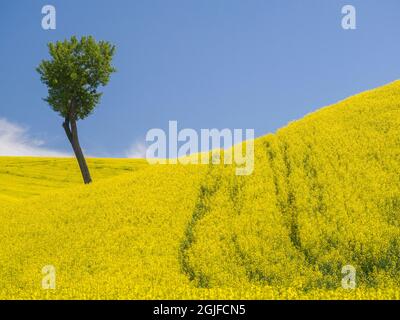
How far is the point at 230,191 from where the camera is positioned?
1139 inches

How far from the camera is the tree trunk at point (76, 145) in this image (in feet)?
143

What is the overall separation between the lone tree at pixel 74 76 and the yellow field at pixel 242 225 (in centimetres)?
1038

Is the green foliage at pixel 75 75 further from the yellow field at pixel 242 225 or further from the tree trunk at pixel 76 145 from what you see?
the yellow field at pixel 242 225

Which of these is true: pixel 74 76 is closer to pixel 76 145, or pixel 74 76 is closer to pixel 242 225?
pixel 76 145

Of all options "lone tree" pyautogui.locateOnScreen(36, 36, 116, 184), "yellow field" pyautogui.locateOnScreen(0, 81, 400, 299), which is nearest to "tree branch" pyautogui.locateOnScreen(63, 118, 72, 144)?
"lone tree" pyautogui.locateOnScreen(36, 36, 116, 184)

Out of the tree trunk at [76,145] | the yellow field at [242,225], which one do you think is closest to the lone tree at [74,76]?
the tree trunk at [76,145]

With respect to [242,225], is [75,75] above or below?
above

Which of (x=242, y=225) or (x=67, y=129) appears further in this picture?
(x=67, y=129)

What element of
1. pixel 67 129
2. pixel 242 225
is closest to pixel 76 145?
pixel 67 129

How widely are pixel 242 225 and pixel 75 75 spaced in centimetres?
2491

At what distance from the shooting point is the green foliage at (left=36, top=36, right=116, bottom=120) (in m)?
45.2

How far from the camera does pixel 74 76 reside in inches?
1754
